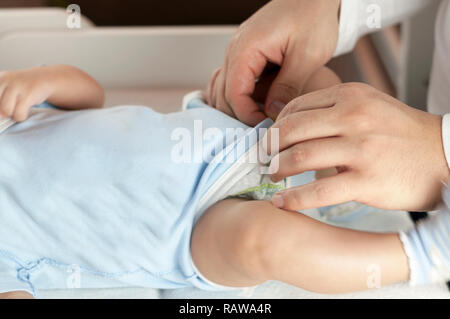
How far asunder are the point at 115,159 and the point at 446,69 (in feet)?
1.54

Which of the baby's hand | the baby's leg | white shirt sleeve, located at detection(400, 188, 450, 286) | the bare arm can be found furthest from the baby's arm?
white shirt sleeve, located at detection(400, 188, 450, 286)

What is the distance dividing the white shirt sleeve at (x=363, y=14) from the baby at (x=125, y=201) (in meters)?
0.08

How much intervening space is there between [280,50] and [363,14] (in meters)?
0.14

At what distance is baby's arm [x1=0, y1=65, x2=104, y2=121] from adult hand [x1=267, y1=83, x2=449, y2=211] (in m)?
0.37

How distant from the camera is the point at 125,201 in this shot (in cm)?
60

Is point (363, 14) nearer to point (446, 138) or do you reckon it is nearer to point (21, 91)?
point (446, 138)

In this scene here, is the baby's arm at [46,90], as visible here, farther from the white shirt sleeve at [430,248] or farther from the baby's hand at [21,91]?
the white shirt sleeve at [430,248]

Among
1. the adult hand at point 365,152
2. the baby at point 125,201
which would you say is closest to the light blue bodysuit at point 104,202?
the baby at point 125,201

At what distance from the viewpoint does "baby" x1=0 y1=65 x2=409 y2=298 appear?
60 centimetres

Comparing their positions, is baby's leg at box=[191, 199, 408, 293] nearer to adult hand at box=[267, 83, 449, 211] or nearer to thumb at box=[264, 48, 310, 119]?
adult hand at box=[267, 83, 449, 211]

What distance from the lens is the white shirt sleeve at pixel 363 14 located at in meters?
0.67

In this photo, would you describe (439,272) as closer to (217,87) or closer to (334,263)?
(334,263)
